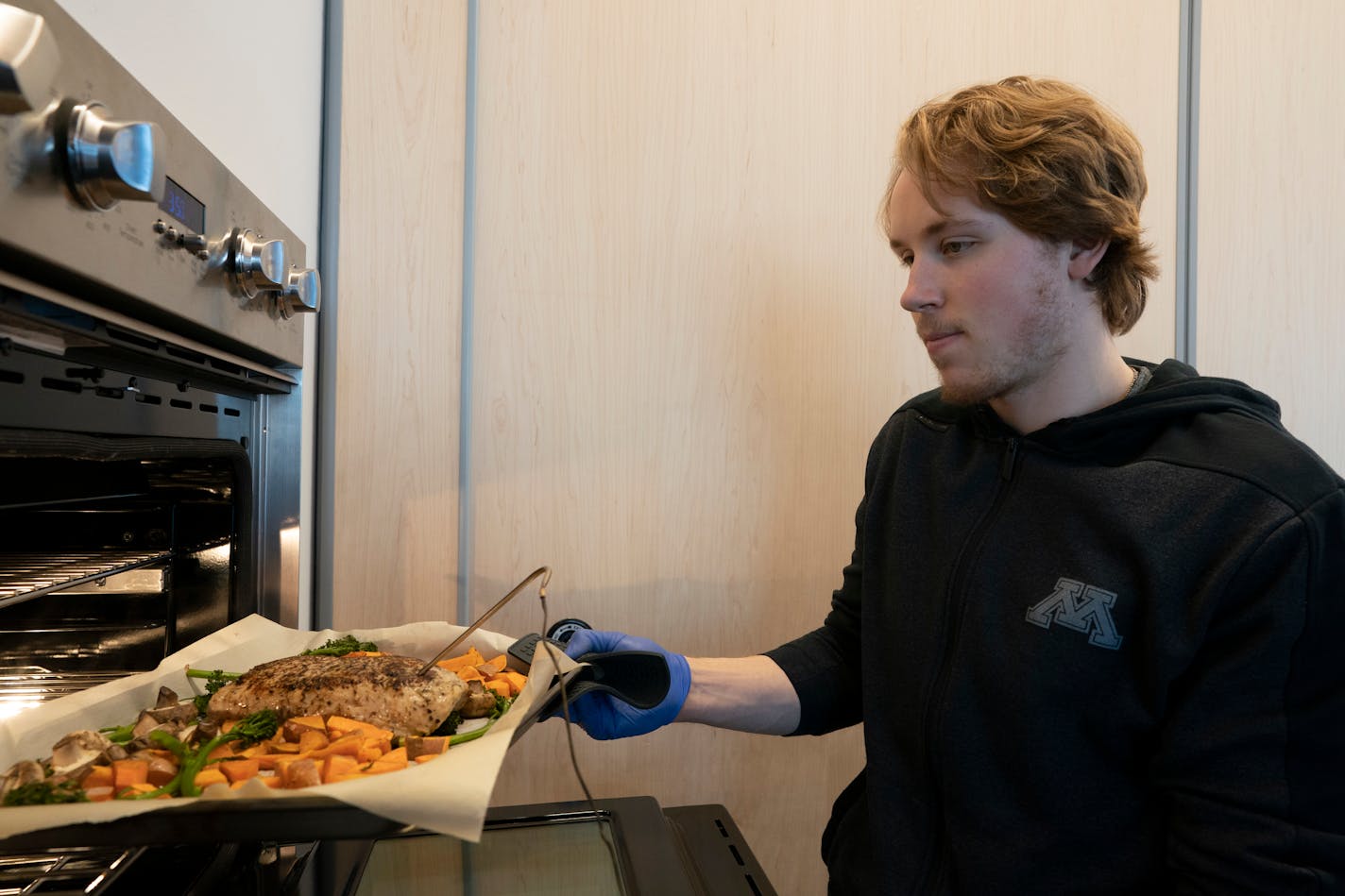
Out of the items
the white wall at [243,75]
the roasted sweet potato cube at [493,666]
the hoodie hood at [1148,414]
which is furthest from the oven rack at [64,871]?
the hoodie hood at [1148,414]

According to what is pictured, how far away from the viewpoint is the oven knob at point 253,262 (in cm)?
82

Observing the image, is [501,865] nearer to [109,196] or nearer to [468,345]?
[109,196]

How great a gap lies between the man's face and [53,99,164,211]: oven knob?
2.91 feet

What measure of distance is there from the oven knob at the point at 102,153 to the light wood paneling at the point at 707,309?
3.32ft

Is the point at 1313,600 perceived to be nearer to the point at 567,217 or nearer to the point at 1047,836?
the point at 1047,836

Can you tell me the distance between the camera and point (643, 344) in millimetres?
1592

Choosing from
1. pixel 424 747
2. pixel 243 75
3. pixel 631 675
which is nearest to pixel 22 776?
pixel 424 747

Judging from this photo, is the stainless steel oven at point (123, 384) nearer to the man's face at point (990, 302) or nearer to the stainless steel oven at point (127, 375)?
the stainless steel oven at point (127, 375)

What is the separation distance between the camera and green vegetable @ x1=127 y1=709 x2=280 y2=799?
643 mm

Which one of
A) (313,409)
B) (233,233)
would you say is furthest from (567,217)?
(233,233)

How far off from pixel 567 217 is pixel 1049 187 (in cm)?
81

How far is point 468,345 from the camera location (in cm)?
153

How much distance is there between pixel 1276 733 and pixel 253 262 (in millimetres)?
1105

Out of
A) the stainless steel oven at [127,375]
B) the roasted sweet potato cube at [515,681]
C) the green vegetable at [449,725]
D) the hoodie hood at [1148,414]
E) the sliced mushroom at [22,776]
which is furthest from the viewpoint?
the hoodie hood at [1148,414]
